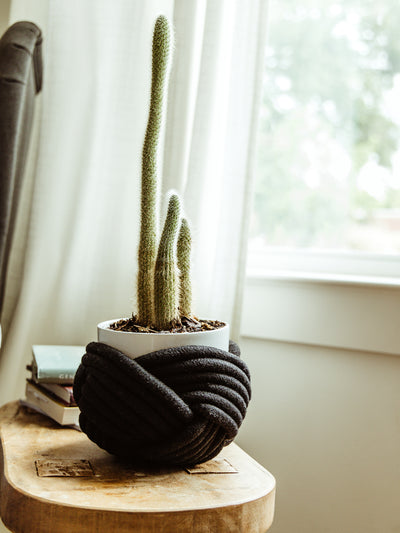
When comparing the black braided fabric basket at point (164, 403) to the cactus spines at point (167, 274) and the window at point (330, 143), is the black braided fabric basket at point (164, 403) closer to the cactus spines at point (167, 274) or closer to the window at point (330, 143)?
the cactus spines at point (167, 274)

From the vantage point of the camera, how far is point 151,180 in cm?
68

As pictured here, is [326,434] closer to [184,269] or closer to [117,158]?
[184,269]

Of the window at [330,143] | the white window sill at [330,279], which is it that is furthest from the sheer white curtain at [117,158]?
the window at [330,143]

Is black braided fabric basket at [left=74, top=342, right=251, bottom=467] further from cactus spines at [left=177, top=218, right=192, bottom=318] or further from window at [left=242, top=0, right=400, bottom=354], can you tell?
window at [left=242, top=0, right=400, bottom=354]

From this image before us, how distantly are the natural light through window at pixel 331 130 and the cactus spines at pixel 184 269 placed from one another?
61cm

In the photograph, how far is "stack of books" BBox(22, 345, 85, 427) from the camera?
31.4 inches

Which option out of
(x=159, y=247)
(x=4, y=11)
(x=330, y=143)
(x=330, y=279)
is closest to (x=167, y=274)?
(x=159, y=247)

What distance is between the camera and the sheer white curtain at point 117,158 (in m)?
1.03

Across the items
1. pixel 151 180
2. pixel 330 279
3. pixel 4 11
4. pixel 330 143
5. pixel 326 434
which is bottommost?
pixel 326 434

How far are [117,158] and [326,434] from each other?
2.12 ft

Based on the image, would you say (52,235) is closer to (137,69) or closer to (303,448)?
(137,69)

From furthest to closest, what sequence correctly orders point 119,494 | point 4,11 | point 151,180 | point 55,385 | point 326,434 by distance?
point 4,11 < point 326,434 < point 55,385 < point 151,180 < point 119,494

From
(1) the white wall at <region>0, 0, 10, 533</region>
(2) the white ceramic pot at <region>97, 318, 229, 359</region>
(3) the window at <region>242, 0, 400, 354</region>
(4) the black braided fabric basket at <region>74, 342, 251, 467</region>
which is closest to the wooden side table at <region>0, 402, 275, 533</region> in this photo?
(4) the black braided fabric basket at <region>74, 342, 251, 467</region>

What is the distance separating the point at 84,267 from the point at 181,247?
18.4 inches
